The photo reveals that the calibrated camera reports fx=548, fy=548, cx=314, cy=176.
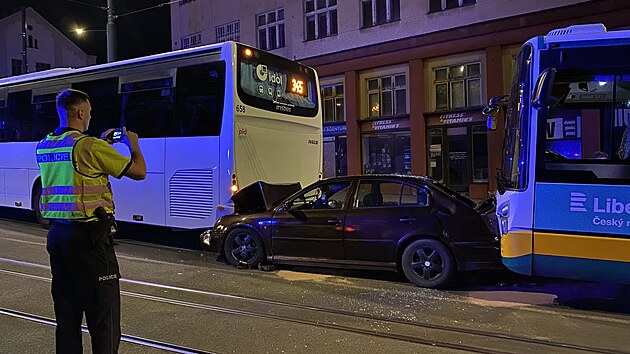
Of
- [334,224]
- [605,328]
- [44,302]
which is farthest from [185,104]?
[605,328]

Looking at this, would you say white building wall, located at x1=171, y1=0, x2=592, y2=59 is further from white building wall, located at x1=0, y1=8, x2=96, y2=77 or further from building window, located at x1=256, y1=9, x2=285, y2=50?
white building wall, located at x1=0, y1=8, x2=96, y2=77

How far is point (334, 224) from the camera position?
302 inches

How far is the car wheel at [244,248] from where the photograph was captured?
27.3ft

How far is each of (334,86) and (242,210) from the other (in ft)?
50.5

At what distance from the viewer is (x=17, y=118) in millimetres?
12609

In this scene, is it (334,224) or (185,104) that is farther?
(185,104)

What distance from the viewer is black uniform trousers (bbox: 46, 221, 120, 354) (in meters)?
3.33

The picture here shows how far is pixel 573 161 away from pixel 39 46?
5101cm

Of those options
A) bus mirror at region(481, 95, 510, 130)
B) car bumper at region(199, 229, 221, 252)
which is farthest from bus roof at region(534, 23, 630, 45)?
car bumper at region(199, 229, 221, 252)

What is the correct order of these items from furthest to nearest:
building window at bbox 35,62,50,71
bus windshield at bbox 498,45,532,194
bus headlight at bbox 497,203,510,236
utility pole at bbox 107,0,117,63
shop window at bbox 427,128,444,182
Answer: building window at bbox 35,62,50,71 → shop window at bbox 427,128,444,182 → utility pole at bbox 107,0,117,63 → bus headlight at bbox 497,203,510,236 → bus windshield at bbox 498,45,532,194

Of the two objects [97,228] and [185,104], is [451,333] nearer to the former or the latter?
[97,228]

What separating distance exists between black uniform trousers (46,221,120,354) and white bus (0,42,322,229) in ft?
17.7

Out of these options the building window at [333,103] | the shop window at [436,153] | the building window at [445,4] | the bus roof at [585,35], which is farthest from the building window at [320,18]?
the bus roof at [585,35]

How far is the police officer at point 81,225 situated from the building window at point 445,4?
60.1ft
